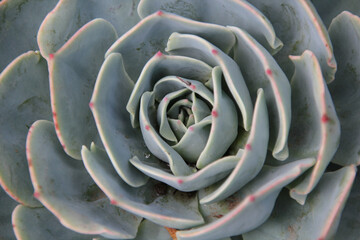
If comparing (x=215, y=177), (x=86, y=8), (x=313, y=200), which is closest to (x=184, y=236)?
(x=215, y=177)

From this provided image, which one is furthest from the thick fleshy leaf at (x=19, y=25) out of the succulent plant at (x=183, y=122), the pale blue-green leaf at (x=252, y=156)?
the pale blue-green leaf at (x=252, y=156)

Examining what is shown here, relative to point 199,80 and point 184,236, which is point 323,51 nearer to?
point 199,80

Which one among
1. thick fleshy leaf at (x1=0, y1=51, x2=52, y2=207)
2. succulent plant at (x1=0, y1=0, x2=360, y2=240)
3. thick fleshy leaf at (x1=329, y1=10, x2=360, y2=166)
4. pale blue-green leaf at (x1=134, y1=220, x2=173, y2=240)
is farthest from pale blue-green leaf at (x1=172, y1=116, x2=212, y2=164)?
thick fleshy leaf at (x1=0, y1=51, x2=52, y2=207)

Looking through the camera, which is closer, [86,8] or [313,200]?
[313,200]

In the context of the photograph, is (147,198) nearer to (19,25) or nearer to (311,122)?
(311,122)

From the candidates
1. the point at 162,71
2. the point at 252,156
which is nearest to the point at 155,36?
the point at 162,71

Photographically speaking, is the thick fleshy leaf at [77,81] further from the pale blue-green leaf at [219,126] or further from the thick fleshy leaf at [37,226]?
the pale blue-green leaf at [219,126]
